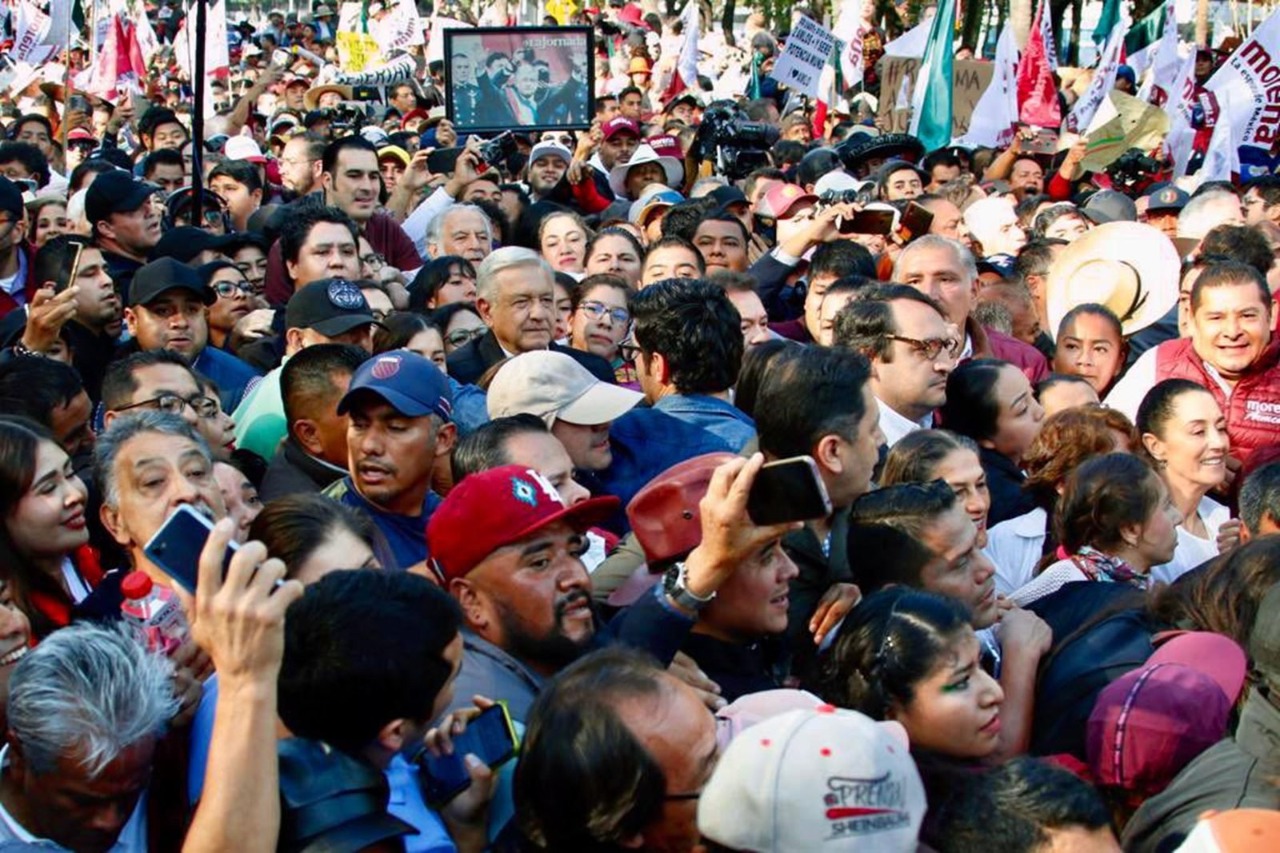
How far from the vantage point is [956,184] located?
33.3 ft

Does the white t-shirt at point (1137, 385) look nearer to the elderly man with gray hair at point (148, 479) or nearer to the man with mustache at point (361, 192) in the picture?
the elderly man with gray hair at point (148, 479)

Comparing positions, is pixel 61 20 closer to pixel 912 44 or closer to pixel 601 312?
pixel 601 312

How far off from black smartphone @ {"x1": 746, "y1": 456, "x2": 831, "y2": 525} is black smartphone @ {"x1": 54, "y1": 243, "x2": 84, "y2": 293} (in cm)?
392

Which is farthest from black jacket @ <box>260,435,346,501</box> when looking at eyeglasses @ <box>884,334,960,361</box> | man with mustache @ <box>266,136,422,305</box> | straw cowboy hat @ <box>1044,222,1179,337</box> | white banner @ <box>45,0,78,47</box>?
white banner @ <box>45,0,78,47</box>

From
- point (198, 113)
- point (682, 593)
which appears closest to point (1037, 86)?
point (198, 113)

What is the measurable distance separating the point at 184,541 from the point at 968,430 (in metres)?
3.30

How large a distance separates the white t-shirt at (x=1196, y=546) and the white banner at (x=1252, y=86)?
6513 mm

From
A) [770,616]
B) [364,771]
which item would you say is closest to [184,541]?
[364,771]

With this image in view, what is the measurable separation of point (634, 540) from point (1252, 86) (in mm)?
8864

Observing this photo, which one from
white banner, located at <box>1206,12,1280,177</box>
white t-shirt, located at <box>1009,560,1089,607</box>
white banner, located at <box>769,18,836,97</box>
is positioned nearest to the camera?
white t-shirt, located at <box>1009,560,1089,607</box>

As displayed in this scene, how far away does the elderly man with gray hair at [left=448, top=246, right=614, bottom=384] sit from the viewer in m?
5.84

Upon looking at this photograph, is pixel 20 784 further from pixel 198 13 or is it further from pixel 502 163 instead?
pixel 502 163

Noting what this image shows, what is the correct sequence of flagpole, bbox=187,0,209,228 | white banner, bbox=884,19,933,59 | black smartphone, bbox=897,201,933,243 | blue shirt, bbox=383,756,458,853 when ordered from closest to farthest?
blue shirt, bbox=383,756,458,853, flagpole, bbox=187,0,209,228, black smartphone, bbox=897,201,933,243, white banner, bbox=884,19,933,59

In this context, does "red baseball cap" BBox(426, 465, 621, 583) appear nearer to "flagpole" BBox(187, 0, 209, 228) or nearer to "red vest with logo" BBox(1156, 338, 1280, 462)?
"red vest with logo" BBox(1156, 338, 1280, 462)
